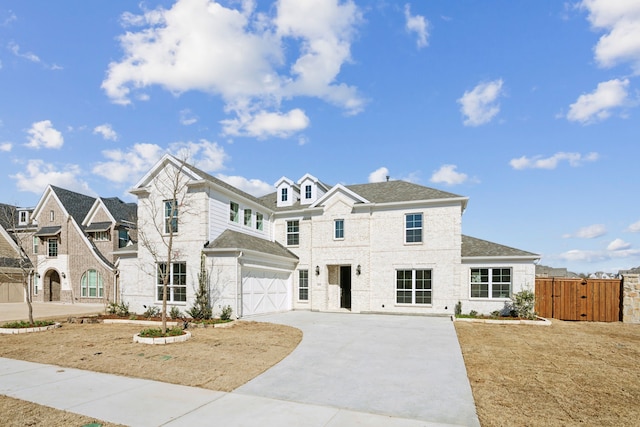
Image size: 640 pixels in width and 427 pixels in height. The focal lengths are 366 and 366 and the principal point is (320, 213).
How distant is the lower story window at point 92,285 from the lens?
3003 centimetres

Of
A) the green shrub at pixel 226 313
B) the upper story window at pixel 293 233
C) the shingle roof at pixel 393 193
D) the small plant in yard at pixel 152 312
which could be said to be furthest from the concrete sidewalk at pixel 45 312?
the shingle roof at pixel 393 193

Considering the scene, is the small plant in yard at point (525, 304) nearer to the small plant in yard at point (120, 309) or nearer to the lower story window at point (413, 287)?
the lower story window at point (413, 287)

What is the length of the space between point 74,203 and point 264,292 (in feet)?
76.7

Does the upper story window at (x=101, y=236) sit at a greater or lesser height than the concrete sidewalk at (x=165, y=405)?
greater

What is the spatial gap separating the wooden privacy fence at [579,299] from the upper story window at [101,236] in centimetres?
3204

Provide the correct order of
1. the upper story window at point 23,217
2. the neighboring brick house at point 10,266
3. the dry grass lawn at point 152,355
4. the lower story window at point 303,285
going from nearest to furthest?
the dry grass lawn at point 152,355
the lower story window at point 303,285
the neighboring brick house at point 10,266
the upper story window at point 23,217

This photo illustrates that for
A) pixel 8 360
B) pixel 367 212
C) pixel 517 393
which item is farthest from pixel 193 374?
pixel 367 212

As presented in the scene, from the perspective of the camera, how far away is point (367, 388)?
7516 mm

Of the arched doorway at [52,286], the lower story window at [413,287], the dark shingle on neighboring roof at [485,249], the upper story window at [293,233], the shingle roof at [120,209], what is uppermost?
the shingle roof at [120,209]

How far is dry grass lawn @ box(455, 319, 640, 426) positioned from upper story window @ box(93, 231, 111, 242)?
2902cm

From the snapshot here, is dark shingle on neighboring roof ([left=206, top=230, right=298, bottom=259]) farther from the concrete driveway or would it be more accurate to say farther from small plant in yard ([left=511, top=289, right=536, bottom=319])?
small plant in yard ([left=511, top=289, right=536, bottom=319])

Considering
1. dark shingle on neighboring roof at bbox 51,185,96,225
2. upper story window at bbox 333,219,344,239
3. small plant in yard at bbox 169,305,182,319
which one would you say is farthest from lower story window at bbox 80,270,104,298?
upper story window at bbox 333,219,344,239

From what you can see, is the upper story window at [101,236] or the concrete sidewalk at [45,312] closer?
the concrete sidewalk at [45,312]

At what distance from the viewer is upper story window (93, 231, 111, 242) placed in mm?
31047
